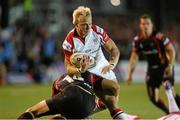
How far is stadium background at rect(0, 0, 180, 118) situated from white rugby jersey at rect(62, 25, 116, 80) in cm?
938

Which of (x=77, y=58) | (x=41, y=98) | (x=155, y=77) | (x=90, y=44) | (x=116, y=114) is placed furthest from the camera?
(x=41, y=98)

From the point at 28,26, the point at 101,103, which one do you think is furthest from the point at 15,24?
the point at 101,103

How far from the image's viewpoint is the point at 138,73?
2631 cm

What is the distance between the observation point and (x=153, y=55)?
571 inches

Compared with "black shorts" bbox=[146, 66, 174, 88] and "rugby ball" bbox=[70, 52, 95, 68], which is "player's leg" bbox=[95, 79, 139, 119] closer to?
"rugby ball" bbox=[70, 52, 95, 68]

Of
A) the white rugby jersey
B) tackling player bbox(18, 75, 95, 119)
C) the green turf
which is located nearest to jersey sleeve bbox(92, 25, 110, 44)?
the white rugby jersey

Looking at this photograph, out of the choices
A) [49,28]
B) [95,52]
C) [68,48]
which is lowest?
[49,28]

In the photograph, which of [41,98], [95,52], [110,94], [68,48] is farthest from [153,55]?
[41,98]

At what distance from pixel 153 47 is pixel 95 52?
3806 millimetres

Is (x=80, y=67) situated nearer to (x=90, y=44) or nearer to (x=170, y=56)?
(x=90, y=44)

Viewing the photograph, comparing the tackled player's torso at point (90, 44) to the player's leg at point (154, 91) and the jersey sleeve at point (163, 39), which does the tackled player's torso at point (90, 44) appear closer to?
the jersey sleeve at point (163, 39)

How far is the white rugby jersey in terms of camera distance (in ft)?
34.0

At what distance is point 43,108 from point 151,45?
5.16m

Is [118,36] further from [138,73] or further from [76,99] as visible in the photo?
[76,99]
